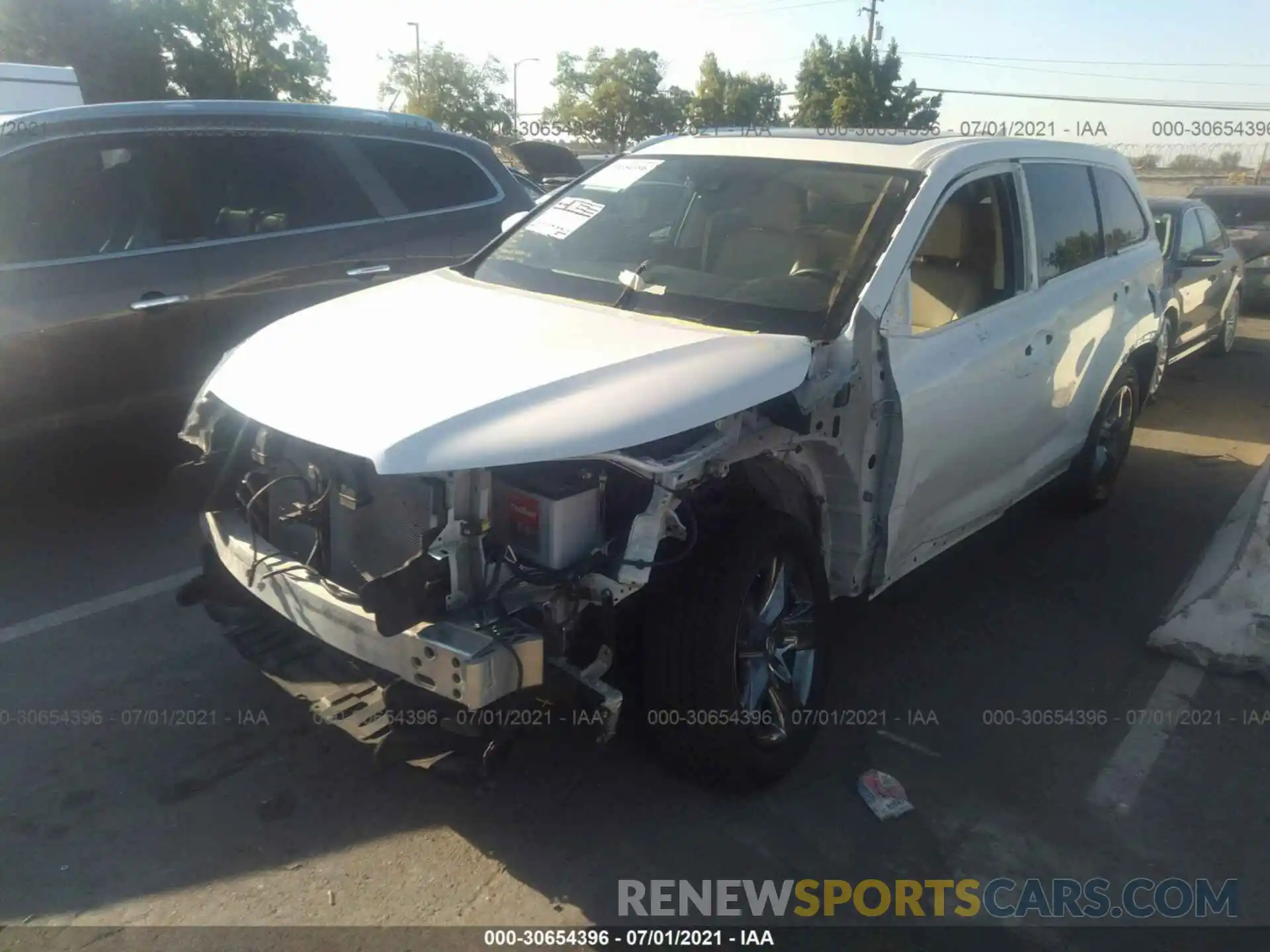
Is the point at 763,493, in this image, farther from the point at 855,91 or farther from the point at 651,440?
the point at 855,91

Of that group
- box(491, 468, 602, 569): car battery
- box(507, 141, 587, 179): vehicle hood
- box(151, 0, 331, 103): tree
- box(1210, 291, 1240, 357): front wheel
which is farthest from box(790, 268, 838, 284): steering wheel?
box(151, 0, 331, 103): tree

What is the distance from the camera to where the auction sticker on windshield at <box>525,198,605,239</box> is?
4.30 m

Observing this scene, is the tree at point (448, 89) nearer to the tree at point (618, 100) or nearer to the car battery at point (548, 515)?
the tree at point (618, 100)

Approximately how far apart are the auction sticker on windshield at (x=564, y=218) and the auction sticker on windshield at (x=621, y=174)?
0.38 ft

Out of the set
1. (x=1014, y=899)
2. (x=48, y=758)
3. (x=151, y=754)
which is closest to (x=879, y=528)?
(x=1014, y=899)

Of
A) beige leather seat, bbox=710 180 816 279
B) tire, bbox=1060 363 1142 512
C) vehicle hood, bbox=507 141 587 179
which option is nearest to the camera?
beige leather seat, bbox=710 180 816 279

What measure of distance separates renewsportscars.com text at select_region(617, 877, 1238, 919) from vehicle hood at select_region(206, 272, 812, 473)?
1.26 meters

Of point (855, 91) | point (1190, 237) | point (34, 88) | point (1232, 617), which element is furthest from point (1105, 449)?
point (855, 91)

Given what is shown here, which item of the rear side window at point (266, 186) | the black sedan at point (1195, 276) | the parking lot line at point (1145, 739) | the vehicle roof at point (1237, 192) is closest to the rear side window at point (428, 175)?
the rear side window at point (266, 186)

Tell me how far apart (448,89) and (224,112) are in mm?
47479

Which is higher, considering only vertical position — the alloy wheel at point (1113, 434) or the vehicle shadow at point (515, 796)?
the alloy wheel at point (1113, 434)

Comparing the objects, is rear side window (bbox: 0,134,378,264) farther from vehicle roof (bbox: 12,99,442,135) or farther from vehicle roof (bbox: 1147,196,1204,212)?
vehicle roof (bbox: 1147,196,1204,212)

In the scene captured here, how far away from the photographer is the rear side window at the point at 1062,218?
454cm

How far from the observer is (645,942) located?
2715 mm
